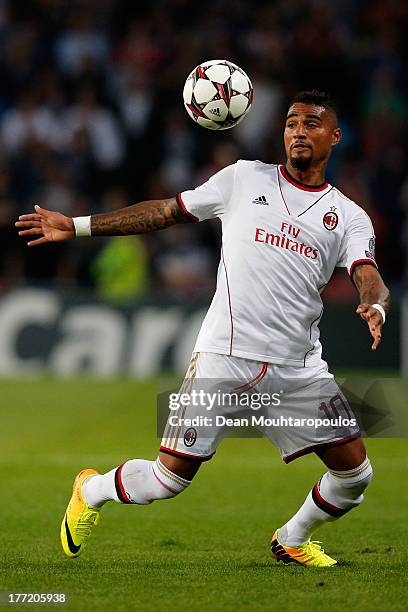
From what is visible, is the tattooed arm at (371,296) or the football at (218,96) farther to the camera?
the football at (218,96)

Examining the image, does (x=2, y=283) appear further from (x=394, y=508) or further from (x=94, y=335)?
(x=394, y=508)

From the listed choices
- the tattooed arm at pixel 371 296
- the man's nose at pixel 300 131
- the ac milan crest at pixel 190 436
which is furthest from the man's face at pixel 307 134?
the ac milan crest at pixel 190 436

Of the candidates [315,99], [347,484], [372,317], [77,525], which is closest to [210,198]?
[315,99]

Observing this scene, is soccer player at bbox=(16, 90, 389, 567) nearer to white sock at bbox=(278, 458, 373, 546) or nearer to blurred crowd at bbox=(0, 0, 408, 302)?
white sock at bbox=(278, 458, 373, 546)

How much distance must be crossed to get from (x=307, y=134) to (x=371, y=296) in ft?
3.25

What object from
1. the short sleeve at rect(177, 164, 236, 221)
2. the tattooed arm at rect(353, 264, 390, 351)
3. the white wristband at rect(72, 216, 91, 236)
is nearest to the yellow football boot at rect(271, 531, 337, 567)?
the tattooed arm at rect(353, 264, 390, 351)

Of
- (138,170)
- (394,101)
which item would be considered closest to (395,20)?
(394,101)

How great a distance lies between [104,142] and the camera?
708 inches

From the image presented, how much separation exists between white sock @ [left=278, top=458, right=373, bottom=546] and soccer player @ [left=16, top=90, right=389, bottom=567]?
0.01 m

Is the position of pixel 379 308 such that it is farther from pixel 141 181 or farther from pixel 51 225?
pixel 141 181

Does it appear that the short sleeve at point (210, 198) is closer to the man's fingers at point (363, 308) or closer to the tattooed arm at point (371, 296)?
the tattooed arm at point (371, 296)

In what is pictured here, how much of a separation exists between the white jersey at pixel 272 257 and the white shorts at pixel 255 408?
0.09 meters

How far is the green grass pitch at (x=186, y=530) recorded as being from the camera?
226 inches

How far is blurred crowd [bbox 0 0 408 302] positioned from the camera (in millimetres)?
17234
